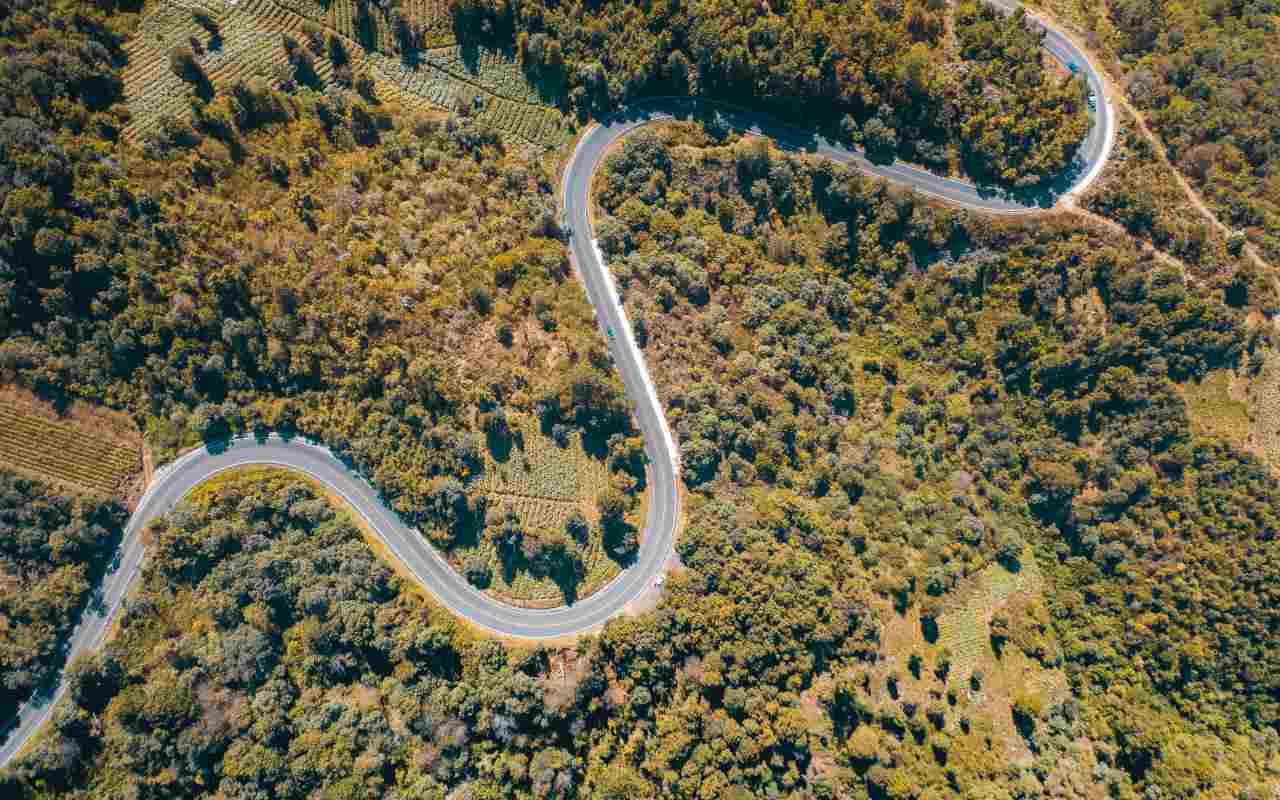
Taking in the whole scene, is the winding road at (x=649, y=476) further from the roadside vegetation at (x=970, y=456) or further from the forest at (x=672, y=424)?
the roadside vegetation at (x=970, y=456)

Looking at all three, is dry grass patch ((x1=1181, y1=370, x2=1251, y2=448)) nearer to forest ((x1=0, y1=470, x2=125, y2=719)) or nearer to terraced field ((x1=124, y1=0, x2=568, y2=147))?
terraced field ((x1=124, y1=0, x2=568, y2=147))

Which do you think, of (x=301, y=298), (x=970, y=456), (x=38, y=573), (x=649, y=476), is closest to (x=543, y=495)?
(x=649, y=476)

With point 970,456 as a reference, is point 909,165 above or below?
above

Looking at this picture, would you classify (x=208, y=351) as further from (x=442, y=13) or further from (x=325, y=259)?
(x=442, y=13)

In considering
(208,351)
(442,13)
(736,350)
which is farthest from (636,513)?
(442,13)

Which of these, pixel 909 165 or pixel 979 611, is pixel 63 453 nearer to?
pixel 979 611
